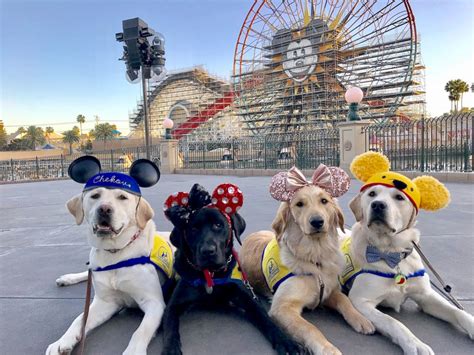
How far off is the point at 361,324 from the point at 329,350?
1.28 feet

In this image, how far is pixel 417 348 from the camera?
1.78 metres

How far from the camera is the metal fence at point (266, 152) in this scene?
14711mm

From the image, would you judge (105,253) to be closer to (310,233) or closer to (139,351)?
(139,351)

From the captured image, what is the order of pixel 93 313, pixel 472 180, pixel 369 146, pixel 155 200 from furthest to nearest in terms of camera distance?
Answer: 1. pixel 369 146
2. pixel 472 180
3. pixel 155 200
4. pixel 93 313

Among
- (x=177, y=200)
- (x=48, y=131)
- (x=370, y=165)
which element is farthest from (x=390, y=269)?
(x=48, y=131)

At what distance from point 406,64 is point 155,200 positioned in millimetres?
37722

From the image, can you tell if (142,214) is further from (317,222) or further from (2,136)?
(2,136)

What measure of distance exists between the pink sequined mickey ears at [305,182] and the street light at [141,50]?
6.90 metres

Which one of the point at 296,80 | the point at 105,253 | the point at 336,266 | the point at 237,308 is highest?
the point at 296,80

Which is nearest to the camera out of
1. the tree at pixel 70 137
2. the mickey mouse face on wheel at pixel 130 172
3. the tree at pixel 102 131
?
the mickey mouse face on wheel at pixel 130 172

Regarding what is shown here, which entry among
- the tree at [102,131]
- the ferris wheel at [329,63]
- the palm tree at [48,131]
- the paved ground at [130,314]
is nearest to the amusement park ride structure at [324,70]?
the ferris wheel at [329,63]

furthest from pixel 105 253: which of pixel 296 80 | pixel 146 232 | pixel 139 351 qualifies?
pixel 296 80

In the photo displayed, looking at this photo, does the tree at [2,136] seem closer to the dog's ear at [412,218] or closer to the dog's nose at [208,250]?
the dog's nose at [208,250]

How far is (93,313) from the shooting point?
2205mm
